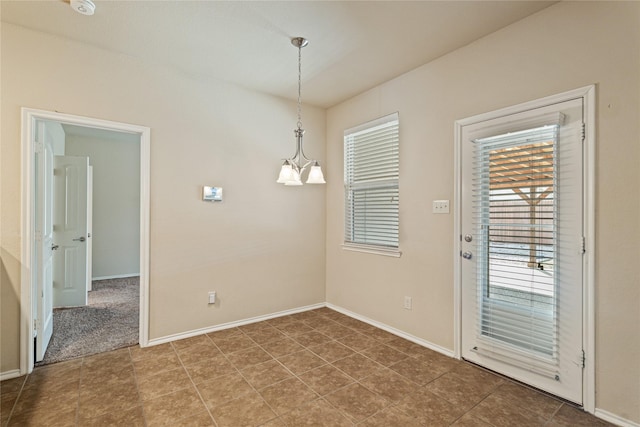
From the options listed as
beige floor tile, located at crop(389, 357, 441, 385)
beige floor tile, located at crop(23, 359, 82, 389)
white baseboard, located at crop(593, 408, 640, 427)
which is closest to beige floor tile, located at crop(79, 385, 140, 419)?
beige floor tile, located at crop(23, 359, 82, 389)

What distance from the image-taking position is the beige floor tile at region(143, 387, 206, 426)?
6.41ft

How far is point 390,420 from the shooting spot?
6.41 ft

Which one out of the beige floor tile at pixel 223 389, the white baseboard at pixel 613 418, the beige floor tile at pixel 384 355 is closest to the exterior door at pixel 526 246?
the white baseboard at pixel 613 418

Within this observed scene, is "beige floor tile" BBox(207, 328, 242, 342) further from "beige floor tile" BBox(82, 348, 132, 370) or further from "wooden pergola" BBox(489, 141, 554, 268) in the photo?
"wooden pergola" BBox(489, 141, 554, 268)

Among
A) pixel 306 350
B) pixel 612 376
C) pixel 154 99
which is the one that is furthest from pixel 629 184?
pixel 154 99

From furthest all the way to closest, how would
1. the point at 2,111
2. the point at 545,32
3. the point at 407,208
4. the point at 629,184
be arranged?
the point at 407,208
the point at 2,111
the point at 545,32
the point at 629,184

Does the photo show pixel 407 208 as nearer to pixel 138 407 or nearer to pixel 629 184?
pixel 629 184

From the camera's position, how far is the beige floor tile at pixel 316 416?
6.32ft

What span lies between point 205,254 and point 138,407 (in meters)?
1.59

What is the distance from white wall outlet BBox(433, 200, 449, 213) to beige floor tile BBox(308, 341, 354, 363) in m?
1.58

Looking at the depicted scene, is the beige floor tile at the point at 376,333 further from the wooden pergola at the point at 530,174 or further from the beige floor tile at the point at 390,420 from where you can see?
the wooden pergola at the point at 530,174

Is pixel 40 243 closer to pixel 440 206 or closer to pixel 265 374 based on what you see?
pixel 265 374

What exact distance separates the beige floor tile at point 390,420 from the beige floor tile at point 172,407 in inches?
43.3

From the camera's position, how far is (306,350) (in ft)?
9.71
